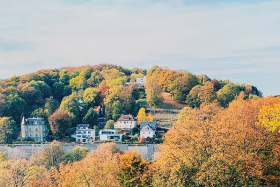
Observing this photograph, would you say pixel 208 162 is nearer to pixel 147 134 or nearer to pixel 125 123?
pixel 147 134

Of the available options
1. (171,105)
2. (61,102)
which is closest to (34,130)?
(61,102)

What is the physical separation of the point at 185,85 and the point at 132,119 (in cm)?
1676

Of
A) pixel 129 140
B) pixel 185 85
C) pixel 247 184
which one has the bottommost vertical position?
pixel 129 140

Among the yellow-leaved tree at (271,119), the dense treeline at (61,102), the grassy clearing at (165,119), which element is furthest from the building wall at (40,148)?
the yellow-leaved tree at (271,119)

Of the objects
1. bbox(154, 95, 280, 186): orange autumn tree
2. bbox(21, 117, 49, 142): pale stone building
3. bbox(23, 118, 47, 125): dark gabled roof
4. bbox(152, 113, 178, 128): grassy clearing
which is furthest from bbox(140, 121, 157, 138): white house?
bbox(154, 95, 280, 186): orange autumn tree

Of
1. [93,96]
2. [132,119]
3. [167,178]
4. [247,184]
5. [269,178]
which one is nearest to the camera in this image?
[247,184]

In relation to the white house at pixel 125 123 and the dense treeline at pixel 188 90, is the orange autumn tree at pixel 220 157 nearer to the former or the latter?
the white house at pixel 125 123

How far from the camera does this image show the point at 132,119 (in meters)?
52.3

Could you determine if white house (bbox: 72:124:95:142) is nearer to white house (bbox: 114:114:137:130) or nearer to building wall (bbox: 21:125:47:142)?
white house (bbox: 114:114:137:130)

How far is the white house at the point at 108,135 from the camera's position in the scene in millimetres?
48375

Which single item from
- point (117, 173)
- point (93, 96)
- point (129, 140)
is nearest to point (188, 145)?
point (117, 173)

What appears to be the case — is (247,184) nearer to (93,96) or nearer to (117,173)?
(117,173)

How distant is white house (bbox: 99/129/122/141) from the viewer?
4838 centimetres

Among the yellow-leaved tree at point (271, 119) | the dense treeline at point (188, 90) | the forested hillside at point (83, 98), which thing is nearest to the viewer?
the yellow-leaved tree at point (271, 119)
